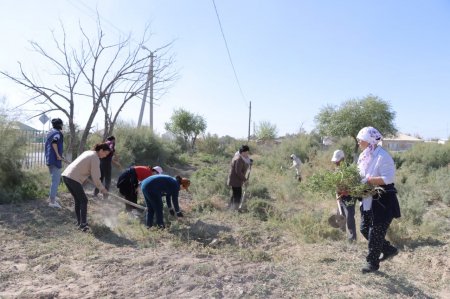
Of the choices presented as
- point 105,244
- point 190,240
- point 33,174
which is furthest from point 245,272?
point 33,174

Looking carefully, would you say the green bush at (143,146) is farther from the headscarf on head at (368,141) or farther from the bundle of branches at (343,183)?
the headscarf on head at (368,141)

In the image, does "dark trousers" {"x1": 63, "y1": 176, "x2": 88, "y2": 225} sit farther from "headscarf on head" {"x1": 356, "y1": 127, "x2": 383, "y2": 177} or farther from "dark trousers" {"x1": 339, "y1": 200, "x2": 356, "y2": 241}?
"headscarf on head" {"x1": 356, "y1": 127, "x2": 383, "y2": 177}

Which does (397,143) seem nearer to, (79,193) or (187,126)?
(187,126)

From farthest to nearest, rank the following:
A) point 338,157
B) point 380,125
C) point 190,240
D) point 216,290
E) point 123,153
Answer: point 380,125, point 123,153, point 338,157, point 190,240, point 216,290

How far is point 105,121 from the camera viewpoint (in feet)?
35.9

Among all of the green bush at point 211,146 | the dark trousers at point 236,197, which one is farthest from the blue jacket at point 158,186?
the green bush at point 211,146

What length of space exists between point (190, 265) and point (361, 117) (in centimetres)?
1598

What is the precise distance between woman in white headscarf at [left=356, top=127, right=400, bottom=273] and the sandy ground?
1.18 feet

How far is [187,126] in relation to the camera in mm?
28234

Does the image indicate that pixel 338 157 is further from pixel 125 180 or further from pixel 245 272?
pixel 125 180

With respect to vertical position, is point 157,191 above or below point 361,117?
below

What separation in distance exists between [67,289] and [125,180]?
335 centimetres

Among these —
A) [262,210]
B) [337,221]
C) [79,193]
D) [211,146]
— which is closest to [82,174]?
[79,193]

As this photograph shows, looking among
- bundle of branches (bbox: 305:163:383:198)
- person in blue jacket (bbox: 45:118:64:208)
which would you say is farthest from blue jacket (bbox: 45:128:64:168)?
bundle of branches (bbox: 305:163:383:198)
